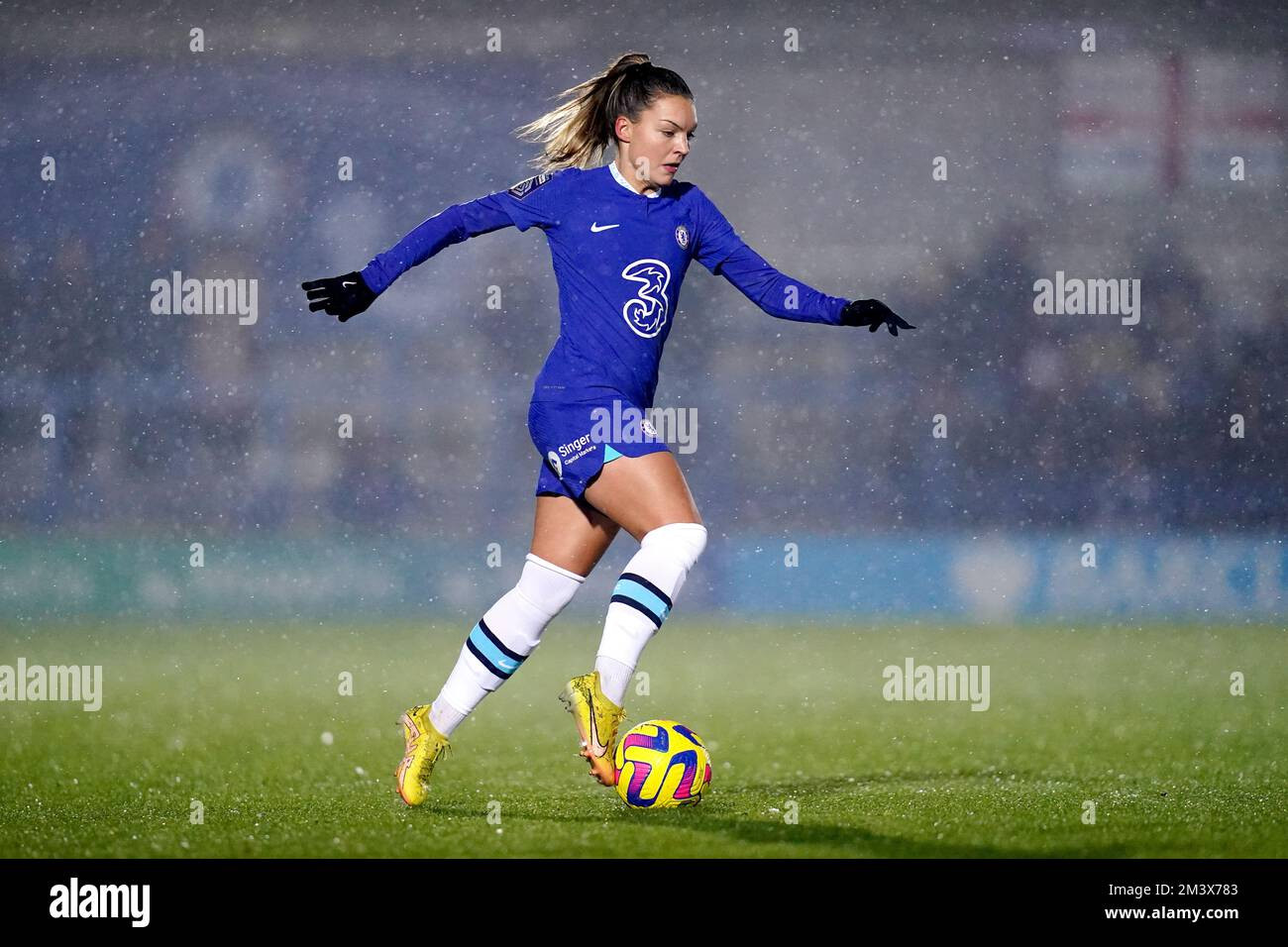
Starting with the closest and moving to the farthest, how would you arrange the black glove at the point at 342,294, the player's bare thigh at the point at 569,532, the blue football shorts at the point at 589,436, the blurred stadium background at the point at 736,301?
the blue football shorts at the point at 589,436, the black glove at the point at 342,294, the player's bare thigh at the point at 569,532, the blurred stadium background at the point at 736,301

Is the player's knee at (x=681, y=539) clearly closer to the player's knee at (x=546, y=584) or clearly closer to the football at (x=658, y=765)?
the player's knee at (x=546, y=584)

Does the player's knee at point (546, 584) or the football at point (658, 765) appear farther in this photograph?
the player's knee at point (546, 584)

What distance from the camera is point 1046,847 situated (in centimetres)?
426

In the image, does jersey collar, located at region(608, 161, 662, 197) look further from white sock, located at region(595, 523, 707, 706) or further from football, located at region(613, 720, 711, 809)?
football, located at region(613, 720, 711, 809)

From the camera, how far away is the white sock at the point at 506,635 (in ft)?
15.7

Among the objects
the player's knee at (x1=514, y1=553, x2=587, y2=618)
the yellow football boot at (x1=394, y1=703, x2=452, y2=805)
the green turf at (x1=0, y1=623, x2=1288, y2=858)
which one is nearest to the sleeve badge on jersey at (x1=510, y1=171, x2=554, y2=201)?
the player's knee at (x1=514, y1=553, x2=587, y2=618)

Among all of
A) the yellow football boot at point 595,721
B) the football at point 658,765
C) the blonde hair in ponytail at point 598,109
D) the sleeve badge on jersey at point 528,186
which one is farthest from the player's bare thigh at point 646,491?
the blonde hair in ponytail at point 598,109

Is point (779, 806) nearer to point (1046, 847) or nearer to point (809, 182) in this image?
point (1046, 847)

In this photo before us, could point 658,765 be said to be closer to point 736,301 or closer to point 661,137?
point 661,137

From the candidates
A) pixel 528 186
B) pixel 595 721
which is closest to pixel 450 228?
pixel 528 186

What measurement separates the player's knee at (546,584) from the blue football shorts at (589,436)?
0.89ft

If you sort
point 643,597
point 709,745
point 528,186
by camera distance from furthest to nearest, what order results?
point 709,745 < point 528,186 < point 643,597

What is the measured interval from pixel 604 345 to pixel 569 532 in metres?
0.62

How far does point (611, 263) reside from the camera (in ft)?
15.4
